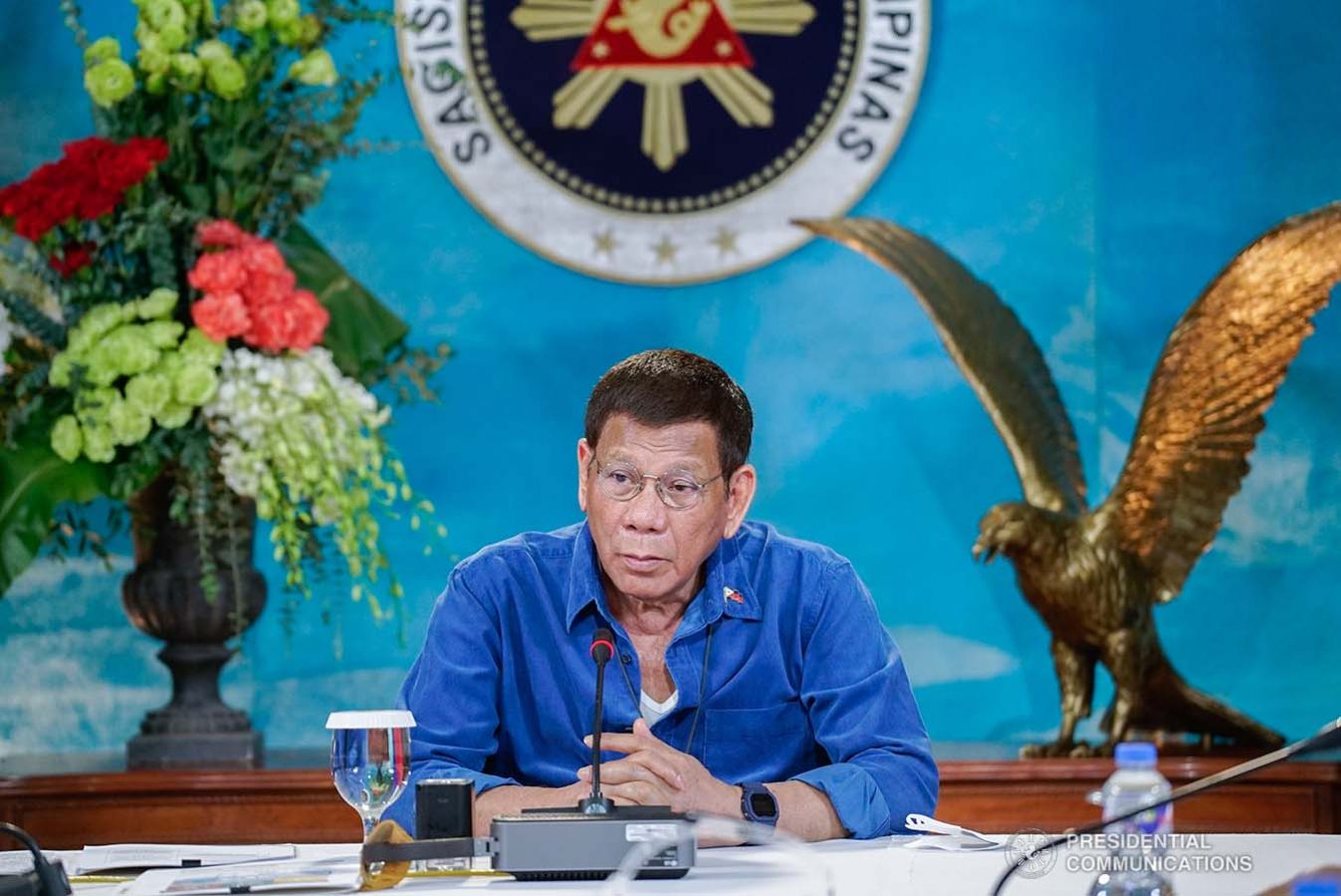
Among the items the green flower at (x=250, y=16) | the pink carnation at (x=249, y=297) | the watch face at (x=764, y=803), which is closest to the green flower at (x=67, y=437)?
the pink carnation at (x=249, y=297)

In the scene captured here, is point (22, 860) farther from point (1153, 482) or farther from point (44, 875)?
point (1153, 482)

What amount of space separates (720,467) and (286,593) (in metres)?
1.76

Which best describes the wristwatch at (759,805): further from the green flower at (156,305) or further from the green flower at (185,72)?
the green flower at (185,72)

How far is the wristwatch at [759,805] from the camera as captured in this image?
2.05 metres

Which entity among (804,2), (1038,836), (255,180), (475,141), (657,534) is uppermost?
(804,2)

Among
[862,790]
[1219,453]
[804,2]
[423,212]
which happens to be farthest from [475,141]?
[862,790]

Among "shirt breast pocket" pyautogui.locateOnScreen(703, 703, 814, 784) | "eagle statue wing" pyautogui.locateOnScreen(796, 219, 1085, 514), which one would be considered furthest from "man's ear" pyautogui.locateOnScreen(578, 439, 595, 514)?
"eagle statue wing" pyautogui.locateOnScreen(796, 219, 1085, 514)

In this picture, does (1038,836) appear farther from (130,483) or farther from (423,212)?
(423,212)

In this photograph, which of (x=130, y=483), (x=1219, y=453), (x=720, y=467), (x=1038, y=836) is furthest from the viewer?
(x=1219, y=453)

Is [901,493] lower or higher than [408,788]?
higher

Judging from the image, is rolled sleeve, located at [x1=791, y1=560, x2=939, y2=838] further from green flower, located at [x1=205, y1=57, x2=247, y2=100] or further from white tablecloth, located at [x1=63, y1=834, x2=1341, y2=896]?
green flower, located at [x1=205, y1=57, x2=247, y2=100]

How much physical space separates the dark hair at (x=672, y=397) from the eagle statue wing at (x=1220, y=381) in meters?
1.35

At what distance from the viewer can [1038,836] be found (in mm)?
2004

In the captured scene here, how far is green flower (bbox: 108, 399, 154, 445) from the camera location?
2980 mm
